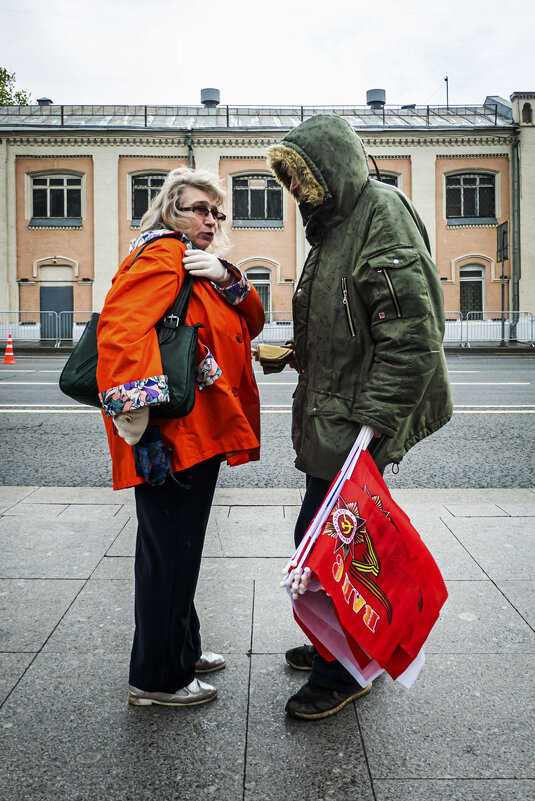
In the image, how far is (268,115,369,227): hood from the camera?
7.73ft

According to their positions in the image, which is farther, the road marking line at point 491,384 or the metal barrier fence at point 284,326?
the metal barrier fence at point 284,326

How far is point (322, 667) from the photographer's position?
2.47 meters

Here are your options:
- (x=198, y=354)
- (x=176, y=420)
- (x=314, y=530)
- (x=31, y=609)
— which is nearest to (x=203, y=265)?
(x=198, y=354)

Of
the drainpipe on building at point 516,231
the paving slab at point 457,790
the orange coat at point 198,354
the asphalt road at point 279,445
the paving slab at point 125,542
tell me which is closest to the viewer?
the paving slab at point 457,790

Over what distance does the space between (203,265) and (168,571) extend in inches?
40.0

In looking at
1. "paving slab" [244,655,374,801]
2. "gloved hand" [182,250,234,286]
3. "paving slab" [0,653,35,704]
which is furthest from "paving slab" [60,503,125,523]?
"gloved hand" [182,250,234,286]

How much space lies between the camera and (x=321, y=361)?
8.12 ft

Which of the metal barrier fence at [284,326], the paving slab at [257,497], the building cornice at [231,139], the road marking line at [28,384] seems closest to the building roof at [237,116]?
the building cornice at [231,139]

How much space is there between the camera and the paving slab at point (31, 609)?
2848 mm

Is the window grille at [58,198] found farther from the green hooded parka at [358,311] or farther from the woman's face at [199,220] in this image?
the green hooded parka at [358,311]

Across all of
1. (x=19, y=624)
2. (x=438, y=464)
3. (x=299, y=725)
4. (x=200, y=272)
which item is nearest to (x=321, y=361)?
(x=200, y=272)

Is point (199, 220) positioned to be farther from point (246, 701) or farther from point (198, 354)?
point (246, 701)

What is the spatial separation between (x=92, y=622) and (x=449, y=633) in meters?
1.50

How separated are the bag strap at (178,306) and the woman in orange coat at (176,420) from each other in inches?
0.9
